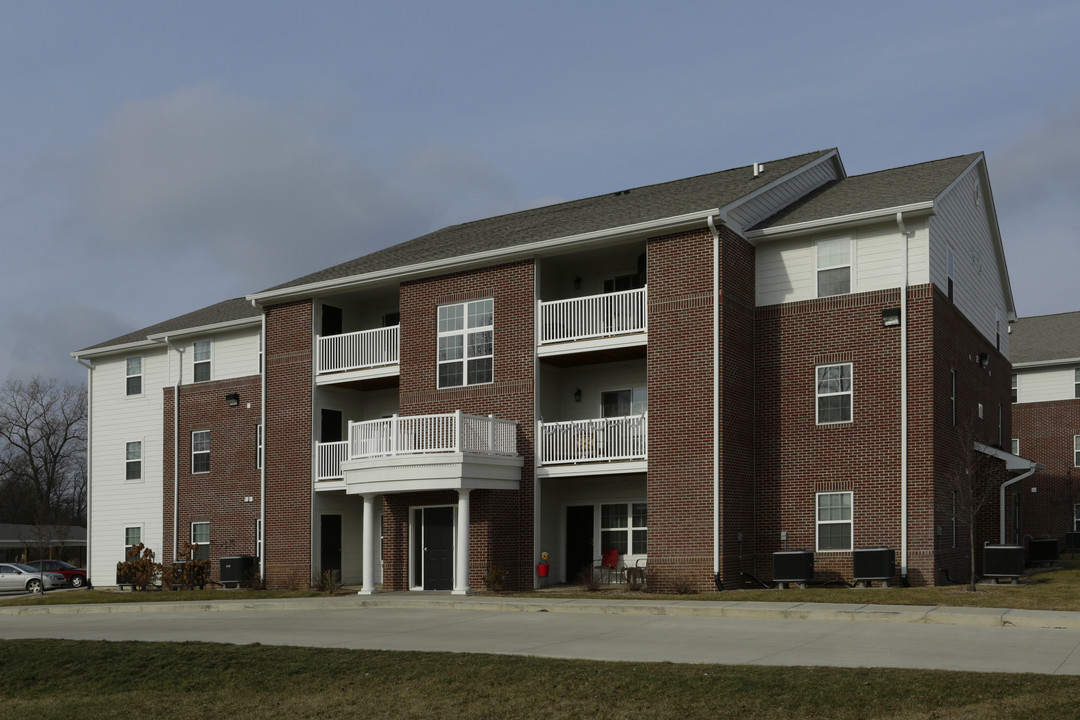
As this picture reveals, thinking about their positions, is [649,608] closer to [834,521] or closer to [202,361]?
[834,521]

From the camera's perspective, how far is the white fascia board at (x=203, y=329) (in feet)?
112

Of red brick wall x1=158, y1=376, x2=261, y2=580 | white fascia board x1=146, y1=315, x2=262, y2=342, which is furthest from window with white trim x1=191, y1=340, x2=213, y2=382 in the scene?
white fascia board x1=146, y1=315, x2=262, y2=342

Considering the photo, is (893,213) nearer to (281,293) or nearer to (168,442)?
(281,293)

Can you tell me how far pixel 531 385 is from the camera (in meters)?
26.6

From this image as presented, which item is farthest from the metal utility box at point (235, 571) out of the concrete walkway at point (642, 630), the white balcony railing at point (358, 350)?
the concrete walkway at point (642, 630)

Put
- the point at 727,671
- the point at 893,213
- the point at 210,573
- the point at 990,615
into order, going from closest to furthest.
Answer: the point at 727,671 < the point at 990,615 < the point at 893,213 < the point at 210,573

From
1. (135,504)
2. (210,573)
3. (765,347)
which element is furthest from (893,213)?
(135,504)

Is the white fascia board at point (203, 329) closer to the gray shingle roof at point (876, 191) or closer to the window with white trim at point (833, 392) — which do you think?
the gray shingle roof at point (876, 191)

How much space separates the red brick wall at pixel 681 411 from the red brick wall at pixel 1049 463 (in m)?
22.7

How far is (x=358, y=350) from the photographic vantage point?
2997 centimetres

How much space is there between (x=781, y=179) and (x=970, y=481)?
8.23 meters

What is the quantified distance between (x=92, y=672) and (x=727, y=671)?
838cm

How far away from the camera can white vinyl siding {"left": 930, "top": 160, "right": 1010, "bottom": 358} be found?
25109mm

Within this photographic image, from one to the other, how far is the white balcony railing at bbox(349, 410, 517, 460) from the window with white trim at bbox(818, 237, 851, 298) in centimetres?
776
